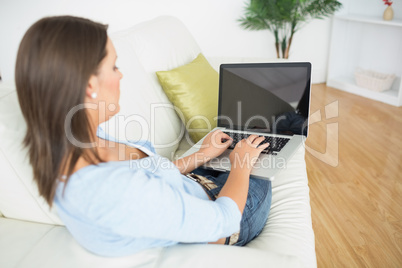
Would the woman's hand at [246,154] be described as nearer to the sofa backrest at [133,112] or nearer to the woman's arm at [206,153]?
the woman's arm at [206,153]

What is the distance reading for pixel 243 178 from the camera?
108 cm

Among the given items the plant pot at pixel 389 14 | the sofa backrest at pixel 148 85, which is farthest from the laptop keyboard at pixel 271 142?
the plant pot at pixel 389 14

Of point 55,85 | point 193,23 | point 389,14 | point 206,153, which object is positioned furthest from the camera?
point 193,23

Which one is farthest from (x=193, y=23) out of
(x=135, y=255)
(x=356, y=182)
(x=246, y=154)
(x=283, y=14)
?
(x=135, y=255)

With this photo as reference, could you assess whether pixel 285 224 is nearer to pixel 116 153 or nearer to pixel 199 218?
pixel 199 218

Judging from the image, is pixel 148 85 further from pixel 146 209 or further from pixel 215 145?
pixel 146 209

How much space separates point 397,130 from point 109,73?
2599mm

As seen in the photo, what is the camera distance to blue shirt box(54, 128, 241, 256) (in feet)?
2.56

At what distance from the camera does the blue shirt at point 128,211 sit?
0.78 meters

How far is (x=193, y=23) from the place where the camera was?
3.59m

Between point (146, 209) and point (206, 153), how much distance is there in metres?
0.62

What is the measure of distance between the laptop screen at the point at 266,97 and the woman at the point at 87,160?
744 millimetres

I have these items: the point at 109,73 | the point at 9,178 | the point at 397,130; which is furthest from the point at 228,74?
the point at 397,130

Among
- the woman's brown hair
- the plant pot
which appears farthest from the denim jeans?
the plant pot
